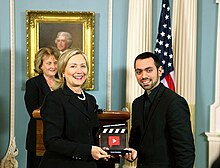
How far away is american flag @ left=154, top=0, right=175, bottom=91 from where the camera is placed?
223 inches

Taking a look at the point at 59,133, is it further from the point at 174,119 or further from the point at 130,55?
the point at 130,55

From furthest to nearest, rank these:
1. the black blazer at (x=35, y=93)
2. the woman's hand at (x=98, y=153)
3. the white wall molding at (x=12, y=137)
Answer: the white wall molding at (x=12, y=137) < the black blazer at (x=35, y=93) < the woman's hand at (x=98, y=153)

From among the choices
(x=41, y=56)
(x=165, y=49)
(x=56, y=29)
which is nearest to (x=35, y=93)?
(x=41, y=56)

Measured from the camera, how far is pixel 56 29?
19.9ft

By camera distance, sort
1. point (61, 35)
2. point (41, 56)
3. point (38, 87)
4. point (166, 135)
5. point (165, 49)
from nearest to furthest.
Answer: point (166, 135)
point (38, 87)
point (41, 56)
point (165, 49)
point (61, 35)

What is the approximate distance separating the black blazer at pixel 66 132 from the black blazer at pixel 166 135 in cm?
48

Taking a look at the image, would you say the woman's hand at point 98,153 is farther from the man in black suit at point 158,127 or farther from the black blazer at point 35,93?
the black blazer at point 35,93

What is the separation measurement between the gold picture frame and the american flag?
3.54 ft

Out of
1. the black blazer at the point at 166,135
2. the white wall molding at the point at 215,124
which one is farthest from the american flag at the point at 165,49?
the black blazer at the point at 166,135

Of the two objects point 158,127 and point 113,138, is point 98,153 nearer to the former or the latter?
point 113,138

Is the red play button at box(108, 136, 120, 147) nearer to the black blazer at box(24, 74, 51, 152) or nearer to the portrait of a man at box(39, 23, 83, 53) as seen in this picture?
the black blazer at box(24, 74, 51, 152)

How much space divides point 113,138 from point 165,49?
3023 millimetres

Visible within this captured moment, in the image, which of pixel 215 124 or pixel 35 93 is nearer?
pixel 35 93

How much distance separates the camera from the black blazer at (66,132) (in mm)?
2811
